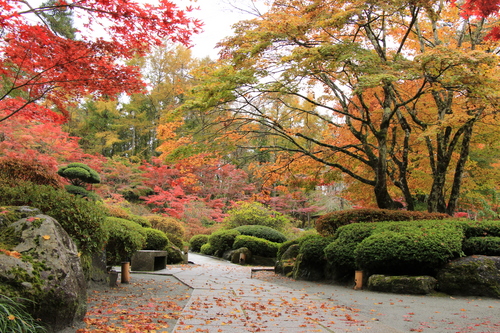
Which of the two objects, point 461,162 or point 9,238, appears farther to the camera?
point 461,162

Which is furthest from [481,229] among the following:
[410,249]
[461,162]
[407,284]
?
[461,162]

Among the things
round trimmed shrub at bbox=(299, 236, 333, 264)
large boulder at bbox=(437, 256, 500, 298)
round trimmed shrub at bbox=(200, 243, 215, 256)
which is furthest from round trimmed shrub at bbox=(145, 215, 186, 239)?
large boulder at bbox=(437, 256, 500, 298)

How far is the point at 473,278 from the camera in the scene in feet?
18.2

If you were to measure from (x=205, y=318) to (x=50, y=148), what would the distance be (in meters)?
14.4

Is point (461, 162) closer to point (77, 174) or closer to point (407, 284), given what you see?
point (407, 284)

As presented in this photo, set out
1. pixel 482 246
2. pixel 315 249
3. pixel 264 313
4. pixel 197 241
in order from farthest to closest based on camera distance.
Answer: pixel 197 241 < pixel 315 249 < pixel 482 246 < pixel 264 313

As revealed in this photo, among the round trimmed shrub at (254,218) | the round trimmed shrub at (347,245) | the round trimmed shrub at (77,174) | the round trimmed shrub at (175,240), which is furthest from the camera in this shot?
the round trimmed shrub at (254,218)

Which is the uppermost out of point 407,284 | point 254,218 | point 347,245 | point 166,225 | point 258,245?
point 254,218

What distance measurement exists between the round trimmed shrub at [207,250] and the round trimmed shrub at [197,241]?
91cm

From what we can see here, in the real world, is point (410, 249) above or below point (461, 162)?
below

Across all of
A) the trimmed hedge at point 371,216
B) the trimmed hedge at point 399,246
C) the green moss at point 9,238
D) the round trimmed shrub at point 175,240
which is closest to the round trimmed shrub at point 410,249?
the trimmed hedge at point 399,246

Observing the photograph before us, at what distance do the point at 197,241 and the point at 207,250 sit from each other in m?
1.73

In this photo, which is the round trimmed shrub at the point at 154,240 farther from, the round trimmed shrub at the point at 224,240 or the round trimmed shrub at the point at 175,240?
the round trimmed shrub at the point at 224,240

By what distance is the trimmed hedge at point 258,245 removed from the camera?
12.2 m
